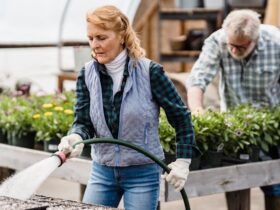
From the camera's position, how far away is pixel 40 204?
334 cm

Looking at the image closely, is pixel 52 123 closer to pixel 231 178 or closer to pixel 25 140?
pixel 25 140

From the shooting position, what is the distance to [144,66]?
3854 millimetres

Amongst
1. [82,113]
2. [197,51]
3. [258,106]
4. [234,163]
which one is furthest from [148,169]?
[197,51]

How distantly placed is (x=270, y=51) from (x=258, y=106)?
0.39m

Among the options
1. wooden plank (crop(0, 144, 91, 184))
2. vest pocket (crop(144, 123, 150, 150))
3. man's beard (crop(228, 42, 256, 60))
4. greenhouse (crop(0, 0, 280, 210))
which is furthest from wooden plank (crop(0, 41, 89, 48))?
vest pocket (crop(144, 123, 150, 150))

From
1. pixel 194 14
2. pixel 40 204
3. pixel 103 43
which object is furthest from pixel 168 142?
pixel 194 14

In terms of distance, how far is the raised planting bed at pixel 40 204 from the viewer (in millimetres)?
3254

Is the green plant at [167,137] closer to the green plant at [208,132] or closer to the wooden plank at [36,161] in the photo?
the green plant at [208,132]

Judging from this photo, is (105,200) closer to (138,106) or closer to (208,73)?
(138,106)

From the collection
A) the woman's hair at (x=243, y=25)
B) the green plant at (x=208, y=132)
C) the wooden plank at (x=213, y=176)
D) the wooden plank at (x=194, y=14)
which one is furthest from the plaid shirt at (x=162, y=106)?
the wooden plank at (x=194, y=14)

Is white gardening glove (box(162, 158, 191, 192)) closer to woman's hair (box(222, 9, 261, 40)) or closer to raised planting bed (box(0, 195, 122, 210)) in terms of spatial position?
raised planting bed (box(0, 195, 122, 210))

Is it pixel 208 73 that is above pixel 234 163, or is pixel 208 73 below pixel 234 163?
above

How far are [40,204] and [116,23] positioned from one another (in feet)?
2.79

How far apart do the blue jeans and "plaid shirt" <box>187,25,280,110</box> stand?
1738 mm
